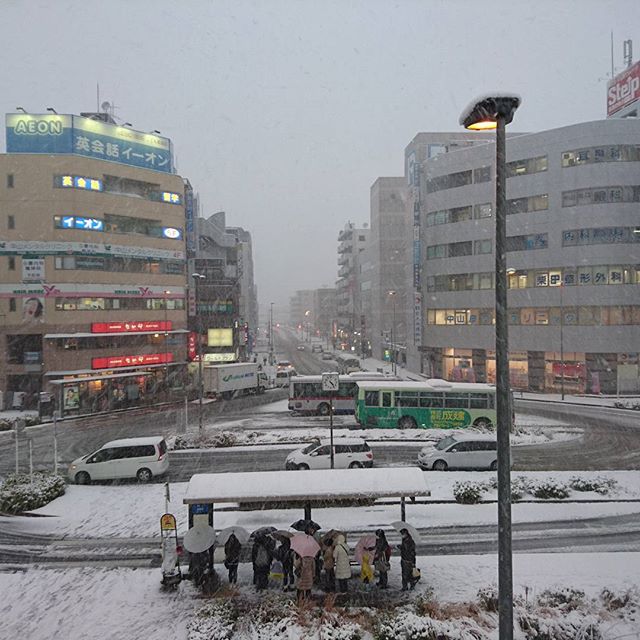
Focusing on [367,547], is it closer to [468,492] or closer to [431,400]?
[468,492]

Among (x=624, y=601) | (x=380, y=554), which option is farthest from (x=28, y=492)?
(x=624, y=601)

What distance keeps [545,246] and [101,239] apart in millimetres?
35881

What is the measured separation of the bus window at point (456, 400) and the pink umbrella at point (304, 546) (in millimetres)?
17090

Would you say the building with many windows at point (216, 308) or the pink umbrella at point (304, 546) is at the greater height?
the building with many windows at point (216, 308)

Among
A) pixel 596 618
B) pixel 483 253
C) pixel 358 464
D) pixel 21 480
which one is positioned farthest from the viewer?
pixel 483 253

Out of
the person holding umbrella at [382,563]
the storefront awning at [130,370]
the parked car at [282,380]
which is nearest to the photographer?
the person holding umbrella at [382,563]

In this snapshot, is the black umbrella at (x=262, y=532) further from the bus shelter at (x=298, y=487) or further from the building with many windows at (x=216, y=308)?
the building with many windows at (x=216, y=308)

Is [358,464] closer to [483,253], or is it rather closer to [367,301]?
→ [483,253]

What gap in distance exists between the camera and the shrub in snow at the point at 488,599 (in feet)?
30.6

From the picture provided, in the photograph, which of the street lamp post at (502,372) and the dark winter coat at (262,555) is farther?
the dark winter coat at (262,555)

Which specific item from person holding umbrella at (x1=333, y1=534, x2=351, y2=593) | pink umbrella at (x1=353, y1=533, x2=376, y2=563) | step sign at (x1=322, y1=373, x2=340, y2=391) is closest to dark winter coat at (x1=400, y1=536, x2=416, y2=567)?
pink umbrella at (x1=353, y1=533, x2=376, y2=563)

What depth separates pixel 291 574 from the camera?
1071 cm

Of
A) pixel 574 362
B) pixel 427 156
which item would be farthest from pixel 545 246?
pixel 427 156

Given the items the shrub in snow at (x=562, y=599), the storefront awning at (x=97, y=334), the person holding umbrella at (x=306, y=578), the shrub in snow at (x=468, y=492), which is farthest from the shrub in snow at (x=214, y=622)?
the storefront awning at (x=97, y=334)
